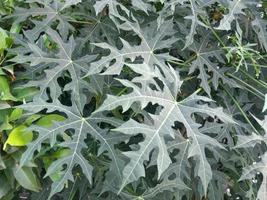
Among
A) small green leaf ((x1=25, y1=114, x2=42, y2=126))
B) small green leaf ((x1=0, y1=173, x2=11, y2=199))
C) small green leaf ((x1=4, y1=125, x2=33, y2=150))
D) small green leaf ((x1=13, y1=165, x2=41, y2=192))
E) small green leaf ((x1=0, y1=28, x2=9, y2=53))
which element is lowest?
small green leaf ((x1=0, y1=173, x2=11, y2=199))

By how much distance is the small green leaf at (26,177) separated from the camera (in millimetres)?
1084

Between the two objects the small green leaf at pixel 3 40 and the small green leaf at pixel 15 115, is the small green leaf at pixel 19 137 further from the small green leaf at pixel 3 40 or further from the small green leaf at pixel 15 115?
the small green leaf at pixel 3 40

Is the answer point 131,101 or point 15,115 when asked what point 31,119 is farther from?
point 131,101

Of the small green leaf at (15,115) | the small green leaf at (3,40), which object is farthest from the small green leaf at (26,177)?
the small green leaf at (3,40)

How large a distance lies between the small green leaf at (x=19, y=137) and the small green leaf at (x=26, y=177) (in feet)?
0.18

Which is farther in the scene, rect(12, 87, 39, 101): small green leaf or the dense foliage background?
rect(12, 87, 39, 101): small green leaf

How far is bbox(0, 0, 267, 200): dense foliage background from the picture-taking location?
3.35 ft

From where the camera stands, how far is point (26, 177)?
110 centimetres

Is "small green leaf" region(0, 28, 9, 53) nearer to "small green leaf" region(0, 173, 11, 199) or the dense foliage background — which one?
the dense foliage background

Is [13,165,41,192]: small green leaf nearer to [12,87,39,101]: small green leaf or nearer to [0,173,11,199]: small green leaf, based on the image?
[0,173,11,199]: small green leaf

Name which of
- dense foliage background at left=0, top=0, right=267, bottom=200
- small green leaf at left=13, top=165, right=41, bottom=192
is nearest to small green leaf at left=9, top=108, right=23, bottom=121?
dense foliage background at left=0, top=0, right=267, bottom=200

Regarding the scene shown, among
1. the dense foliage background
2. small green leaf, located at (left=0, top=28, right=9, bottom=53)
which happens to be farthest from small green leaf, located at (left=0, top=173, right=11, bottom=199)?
small green leaf, located at (left=0, top=28, right=9, bottom=53)

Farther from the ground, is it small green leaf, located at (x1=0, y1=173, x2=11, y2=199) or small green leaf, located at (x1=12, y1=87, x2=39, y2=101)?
small green leaf, located at (x1=12, y1=87, x2=39, y2=101)

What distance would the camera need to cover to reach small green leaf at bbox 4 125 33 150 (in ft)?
3.51
